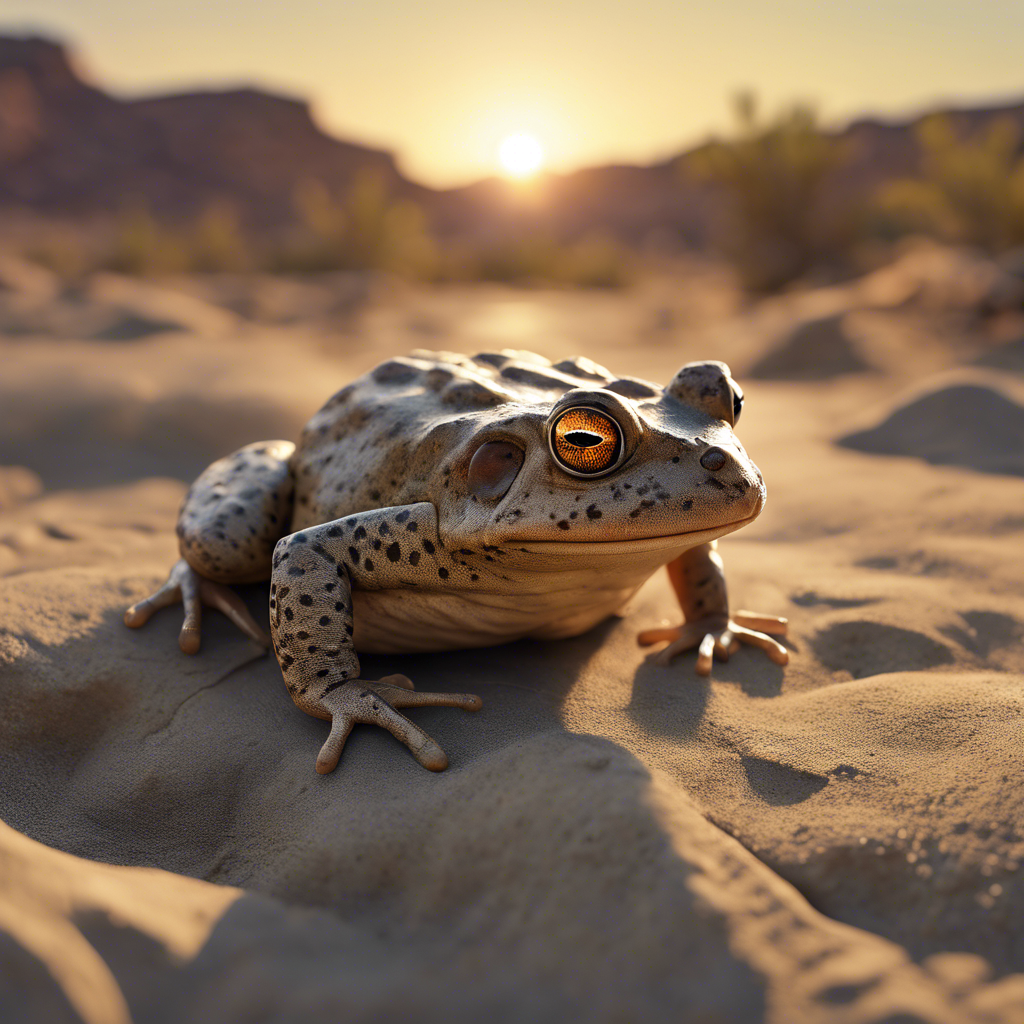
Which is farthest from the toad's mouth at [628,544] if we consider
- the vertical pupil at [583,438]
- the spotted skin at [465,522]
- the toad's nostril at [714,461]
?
the vertical pupil at [583,438]

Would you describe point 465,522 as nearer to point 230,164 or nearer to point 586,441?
point 586,441

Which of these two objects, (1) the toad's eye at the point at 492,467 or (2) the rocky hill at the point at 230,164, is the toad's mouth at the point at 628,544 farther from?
(2) the rocky hill at the point at 230,164

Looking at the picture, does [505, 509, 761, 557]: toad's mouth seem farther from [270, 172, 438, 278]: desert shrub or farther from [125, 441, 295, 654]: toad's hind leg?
[270, 172, 438, 278]: desert shrub

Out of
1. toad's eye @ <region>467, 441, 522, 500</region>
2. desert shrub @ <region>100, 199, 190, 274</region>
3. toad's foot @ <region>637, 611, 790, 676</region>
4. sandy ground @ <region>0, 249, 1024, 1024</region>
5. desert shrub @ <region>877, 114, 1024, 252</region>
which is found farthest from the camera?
desert shrub @ <region>100, 199, 190, 274</region>

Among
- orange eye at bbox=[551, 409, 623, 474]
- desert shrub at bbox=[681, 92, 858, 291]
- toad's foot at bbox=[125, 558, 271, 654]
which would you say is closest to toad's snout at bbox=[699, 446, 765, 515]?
orange eye at bbox=[551, 409, 623, 474]

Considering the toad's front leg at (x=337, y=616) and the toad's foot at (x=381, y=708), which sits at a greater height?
the toad's front leg at (x=337, y=616)

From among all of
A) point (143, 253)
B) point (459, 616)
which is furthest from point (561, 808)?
point (143, 253)

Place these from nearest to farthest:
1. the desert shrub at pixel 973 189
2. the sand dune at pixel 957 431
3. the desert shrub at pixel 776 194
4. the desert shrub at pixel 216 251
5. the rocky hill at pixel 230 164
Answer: the sand dune at pixel 957 431, the desert shrub at pixel 973 189, the desert shrub at pixel 776 194, the desert shrub at pixel 216 251, the rocky hill at pixel 230 164
